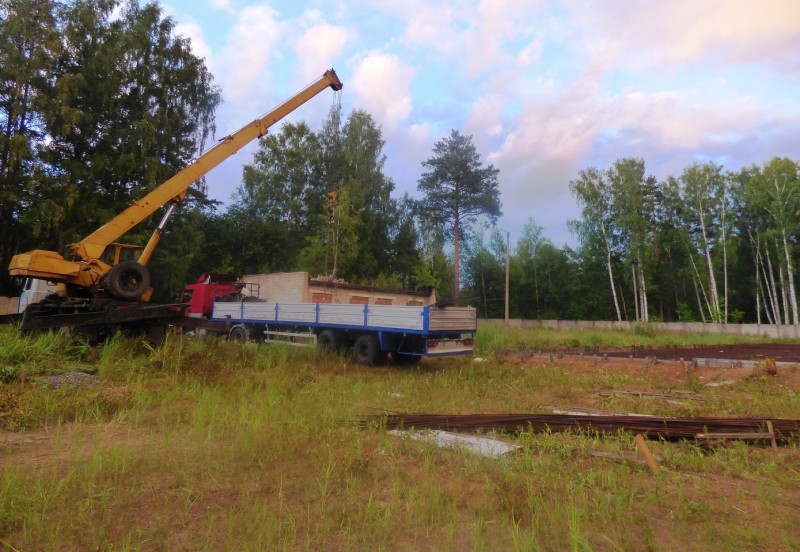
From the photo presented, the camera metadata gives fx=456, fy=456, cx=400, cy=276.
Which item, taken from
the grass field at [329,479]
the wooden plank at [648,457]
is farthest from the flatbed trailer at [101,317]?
the wooden plank at [648,457]

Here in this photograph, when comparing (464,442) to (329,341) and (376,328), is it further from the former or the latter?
(329,341)

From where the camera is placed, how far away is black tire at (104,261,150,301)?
1079 cm

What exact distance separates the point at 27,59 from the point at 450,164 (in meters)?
27.2

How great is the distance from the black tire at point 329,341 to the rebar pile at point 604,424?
663cm

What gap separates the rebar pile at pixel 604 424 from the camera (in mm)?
5402

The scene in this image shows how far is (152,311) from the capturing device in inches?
431

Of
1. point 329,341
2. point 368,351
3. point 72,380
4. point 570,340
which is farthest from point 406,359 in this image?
point 570,340

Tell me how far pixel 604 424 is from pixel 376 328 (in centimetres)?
654

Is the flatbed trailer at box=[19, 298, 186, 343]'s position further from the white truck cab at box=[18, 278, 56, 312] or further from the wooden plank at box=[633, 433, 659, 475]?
the wooden plank at box=[633, 433, 659, 475]

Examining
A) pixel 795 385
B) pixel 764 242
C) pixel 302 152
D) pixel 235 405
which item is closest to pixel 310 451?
pixel 235 405

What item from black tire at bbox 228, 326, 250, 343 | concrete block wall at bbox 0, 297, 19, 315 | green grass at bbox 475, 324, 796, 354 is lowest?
green grass at bbox 475, 324, 796, 354

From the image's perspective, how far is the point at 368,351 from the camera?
1168cm

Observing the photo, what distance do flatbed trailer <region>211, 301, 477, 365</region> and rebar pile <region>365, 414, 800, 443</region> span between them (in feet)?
15.1

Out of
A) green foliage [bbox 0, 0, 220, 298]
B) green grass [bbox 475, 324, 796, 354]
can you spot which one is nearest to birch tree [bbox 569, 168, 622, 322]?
green grass [bbox 475, 324, 796, 354]
